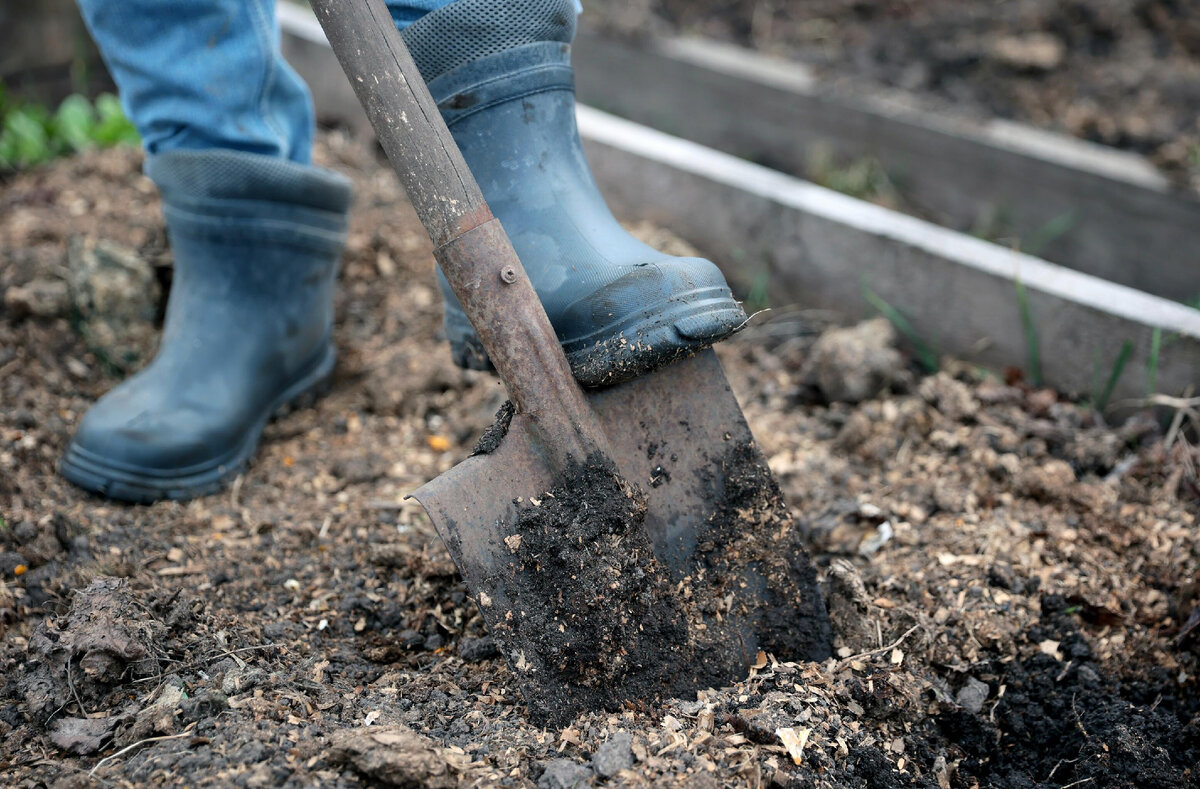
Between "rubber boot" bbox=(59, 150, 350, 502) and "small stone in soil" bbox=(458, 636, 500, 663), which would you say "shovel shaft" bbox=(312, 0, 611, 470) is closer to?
"small stone in soil" bbox=(458, 636, 500, 663)

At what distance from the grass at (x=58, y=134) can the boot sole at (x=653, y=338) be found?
91.2 inches

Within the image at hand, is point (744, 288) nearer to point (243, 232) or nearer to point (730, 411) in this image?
point (730, 411)

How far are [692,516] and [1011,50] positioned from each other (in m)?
2.79

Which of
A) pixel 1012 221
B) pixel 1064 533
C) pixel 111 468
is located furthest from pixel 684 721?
pixel 1012 221

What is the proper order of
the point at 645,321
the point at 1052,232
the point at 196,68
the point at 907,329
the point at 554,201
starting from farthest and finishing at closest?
the point at 1052,232
the point at 907,329
the point at 196,68
the point at 554,201
the point at 645,321

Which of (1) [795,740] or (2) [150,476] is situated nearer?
(1) [795,740]

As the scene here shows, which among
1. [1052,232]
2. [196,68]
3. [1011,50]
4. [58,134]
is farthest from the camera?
[1011,50]

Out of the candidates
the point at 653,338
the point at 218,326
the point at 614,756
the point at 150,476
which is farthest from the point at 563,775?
the point at 218,326

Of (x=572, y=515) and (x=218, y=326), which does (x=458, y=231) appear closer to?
(x=572, y=515)

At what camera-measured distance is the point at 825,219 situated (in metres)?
2.38

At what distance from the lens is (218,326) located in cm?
195

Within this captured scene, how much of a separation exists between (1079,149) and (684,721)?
2.42 m

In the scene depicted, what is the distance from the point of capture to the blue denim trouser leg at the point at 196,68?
5.71ft

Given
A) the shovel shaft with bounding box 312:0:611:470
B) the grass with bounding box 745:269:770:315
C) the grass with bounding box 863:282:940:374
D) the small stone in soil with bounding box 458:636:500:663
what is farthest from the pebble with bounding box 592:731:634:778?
the grass with bounding box 745:269:770:315
